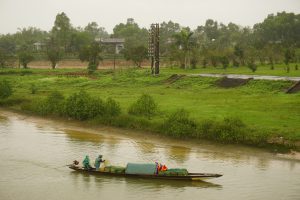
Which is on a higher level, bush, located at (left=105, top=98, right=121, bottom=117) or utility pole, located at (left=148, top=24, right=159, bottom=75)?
utility pole, located at (left=148, top=24, right=159, bottom=75)

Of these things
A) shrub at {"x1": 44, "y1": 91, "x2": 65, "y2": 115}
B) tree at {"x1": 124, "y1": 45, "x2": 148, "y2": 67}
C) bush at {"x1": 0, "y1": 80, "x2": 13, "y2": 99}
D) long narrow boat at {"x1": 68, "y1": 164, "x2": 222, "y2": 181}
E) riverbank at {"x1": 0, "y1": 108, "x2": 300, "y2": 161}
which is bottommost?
long narrow boat at {"x1": 68, "y1": 164, "x2": 222, "y2": 181}

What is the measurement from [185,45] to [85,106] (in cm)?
3940

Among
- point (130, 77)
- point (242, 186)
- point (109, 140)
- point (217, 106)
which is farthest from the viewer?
point (130, 77)

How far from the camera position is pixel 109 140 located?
41.8 m

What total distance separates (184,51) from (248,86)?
30.3 metres

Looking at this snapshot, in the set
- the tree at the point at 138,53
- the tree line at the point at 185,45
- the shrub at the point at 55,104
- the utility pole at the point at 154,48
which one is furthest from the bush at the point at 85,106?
the tree at the point at 138,53

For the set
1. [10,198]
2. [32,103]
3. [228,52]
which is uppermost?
[228,52]

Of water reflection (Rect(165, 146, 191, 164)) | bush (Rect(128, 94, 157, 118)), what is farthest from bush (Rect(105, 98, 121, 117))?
water reflection (Rect(165, 146, 191, 164))

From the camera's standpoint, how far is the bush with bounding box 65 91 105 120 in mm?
46688

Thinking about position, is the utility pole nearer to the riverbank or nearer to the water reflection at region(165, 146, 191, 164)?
the riverbank

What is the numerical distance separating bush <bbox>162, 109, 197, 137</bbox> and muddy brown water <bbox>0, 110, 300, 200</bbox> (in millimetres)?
845

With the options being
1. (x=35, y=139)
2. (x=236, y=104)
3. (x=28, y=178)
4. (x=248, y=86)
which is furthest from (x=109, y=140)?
(x=248, y=86)

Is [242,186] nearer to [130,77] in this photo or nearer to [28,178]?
[28,178]

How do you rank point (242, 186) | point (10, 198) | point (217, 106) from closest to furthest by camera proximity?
1. point (10, 198)
2. point (242, 186)
3. point (217, 106)
